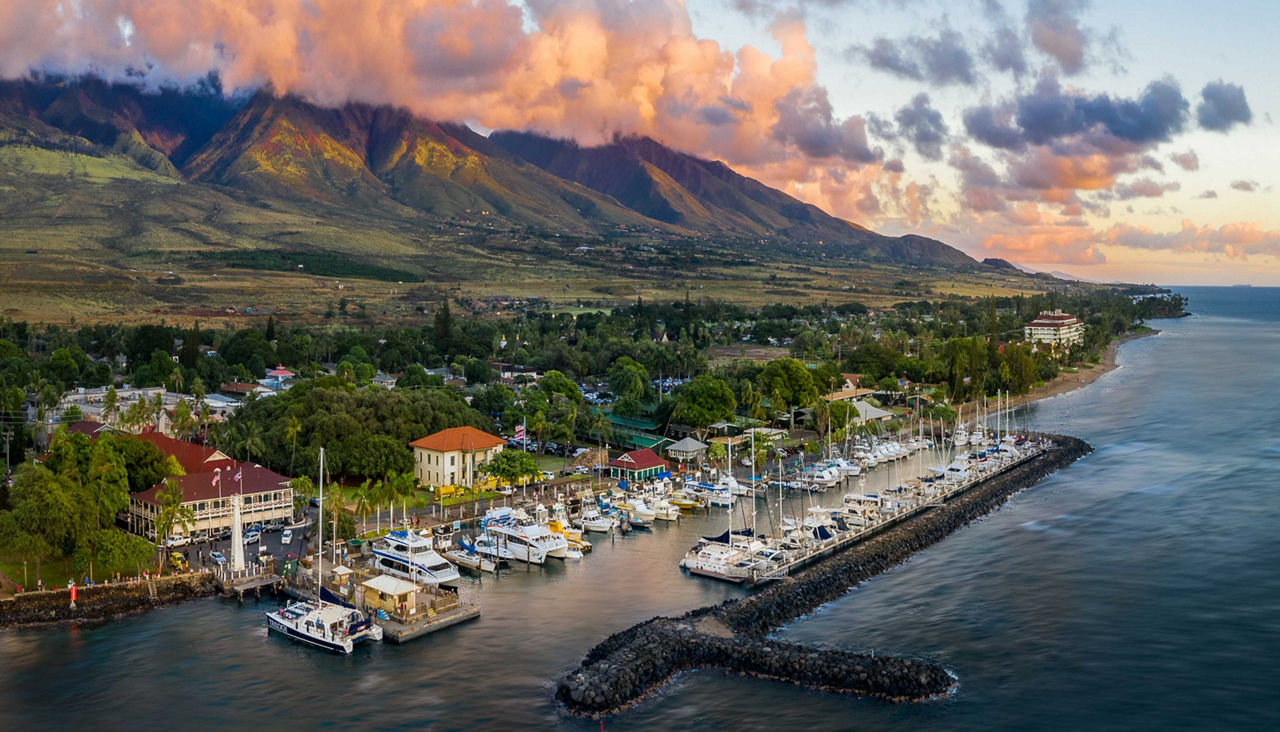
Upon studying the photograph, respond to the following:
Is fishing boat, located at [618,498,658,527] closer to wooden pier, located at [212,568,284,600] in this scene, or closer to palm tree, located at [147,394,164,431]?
wooden pier, located at [212,568,284,600]

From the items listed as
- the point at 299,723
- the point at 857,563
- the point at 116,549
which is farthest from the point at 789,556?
the point at 116,549

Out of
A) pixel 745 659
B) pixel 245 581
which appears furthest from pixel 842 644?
pixel 245 581

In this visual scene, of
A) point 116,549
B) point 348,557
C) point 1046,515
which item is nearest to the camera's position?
point 116,549

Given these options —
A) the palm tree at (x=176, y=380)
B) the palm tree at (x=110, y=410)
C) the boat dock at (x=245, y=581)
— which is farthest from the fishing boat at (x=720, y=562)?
the palm tree at (x=176, y=380)

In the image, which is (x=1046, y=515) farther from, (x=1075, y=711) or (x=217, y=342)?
(x=217, y=342)

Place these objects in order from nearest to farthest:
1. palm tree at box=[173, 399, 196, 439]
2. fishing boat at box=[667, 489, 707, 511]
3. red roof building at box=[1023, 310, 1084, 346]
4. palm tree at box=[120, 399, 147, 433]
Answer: palm tree at box=[173, 399, 196, 439] < fishing boat at box=[667, 489, 707, 511] < palm tree at box=[120, 399, 147, 433] < red roof building at box=[1023, 310, 1084, 346]

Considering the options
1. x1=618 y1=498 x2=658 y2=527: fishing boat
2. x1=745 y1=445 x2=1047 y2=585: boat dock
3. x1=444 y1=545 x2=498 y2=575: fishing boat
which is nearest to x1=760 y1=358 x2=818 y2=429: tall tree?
x1=745 y1=445 x2=1047 y2=585: boat dock
